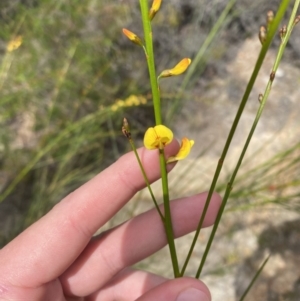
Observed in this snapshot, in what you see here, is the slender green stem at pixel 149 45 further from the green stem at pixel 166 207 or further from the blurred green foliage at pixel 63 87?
the blurred green foliage at pixel 63 87

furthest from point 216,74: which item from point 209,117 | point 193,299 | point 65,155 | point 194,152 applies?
point 193,299

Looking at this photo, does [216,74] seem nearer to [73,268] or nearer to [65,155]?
[65,155]

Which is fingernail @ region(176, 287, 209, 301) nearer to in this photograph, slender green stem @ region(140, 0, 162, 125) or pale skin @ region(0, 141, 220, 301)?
pale skin @ region(0, 141, 220, 301)

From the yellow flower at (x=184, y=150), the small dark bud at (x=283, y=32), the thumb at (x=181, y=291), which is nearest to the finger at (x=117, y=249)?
the thumb at (x=181, y=291)

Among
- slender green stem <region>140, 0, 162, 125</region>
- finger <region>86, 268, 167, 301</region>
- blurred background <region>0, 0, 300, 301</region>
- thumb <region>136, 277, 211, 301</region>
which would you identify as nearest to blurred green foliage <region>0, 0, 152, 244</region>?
blurred background <region>0, 0, 300, 301</region>

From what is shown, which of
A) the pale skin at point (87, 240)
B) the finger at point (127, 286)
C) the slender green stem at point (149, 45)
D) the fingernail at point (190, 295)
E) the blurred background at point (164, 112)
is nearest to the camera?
the slender green stem at point (149, 45)
